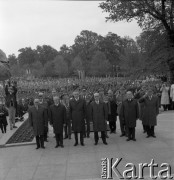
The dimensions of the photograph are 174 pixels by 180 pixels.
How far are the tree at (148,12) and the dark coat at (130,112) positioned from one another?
13.9 meters

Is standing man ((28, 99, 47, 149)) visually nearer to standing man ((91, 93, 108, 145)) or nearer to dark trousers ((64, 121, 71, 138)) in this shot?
dark trousers ((64, 121, 71, 138))

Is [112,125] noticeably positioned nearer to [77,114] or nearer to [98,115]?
[98,115]

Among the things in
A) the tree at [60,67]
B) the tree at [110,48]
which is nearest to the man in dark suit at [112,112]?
the tree at [60,67]

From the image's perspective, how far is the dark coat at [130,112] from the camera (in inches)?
388

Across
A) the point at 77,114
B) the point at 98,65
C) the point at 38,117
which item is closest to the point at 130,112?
the point at 77,114

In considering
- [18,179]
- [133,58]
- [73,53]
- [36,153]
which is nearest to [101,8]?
[36,153]

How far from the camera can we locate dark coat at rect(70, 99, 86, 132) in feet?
31.3

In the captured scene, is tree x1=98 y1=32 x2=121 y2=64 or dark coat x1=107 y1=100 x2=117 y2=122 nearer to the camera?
dark coat x1=107 y1=100 x2=117 y2=122

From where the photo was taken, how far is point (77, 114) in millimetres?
9602

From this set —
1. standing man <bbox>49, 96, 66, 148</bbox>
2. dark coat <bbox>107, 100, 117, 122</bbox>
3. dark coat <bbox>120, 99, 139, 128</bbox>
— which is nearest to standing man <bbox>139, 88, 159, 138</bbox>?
dark coat <bbox>120, 99, 139, 128</bbox>

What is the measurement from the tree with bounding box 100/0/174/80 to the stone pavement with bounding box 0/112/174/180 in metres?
14.2

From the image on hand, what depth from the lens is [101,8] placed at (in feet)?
77.9

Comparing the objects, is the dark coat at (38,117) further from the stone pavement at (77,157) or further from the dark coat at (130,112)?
the dark coat at (130,112)

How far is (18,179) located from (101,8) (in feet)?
61.9
